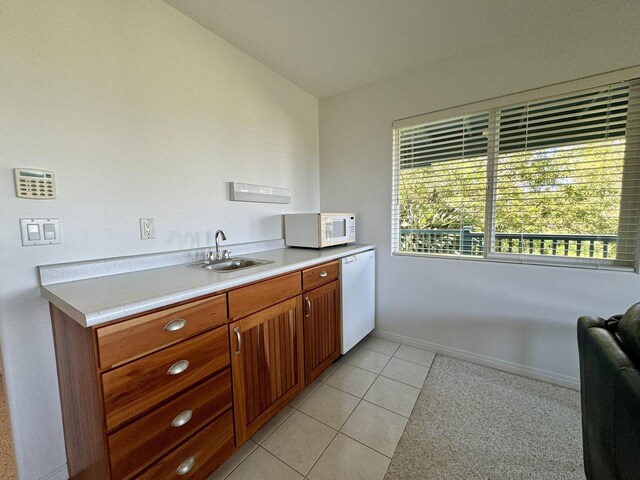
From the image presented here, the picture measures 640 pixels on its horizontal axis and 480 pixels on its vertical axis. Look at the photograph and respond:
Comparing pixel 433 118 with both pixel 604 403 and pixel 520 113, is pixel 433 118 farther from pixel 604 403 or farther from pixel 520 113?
pixel 604 403

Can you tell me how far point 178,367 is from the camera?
979 millimetres

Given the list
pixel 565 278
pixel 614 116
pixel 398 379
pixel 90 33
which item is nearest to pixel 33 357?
pixel 90 33

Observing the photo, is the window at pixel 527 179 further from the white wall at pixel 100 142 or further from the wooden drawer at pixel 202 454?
the wooden drawer at pixel 202 454

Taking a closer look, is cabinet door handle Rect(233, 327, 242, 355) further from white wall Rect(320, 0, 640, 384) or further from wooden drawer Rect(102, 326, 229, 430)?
white wall Rect(320, 0, 640, 384)

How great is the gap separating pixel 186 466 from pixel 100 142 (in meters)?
1.51

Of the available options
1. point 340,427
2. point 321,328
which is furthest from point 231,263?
point 340,427

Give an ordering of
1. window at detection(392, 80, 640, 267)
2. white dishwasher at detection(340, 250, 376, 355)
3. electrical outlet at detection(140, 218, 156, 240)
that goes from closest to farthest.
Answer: electrical outlet at detection(140, 218, 156, 240)
window at detection(392, 80, 640, 267)
white dishwasher at detection(340, 250, 376, 355)

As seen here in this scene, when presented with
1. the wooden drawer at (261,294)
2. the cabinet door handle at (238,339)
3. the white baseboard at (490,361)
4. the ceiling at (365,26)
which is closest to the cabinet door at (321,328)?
the wooden drawer at (261,294)

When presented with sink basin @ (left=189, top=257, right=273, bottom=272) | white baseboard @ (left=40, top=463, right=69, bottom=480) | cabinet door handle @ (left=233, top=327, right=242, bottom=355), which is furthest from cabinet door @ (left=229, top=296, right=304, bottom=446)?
white baseboard @ (left=40, top=463, right=69, bottom=480)

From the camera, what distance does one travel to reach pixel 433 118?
6.84 ft

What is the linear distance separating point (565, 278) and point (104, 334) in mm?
2493

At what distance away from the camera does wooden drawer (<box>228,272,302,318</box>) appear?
3.95 feet

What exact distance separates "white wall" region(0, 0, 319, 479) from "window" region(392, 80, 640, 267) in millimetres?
1523

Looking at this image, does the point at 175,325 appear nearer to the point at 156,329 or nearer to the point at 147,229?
the point at 156,329
